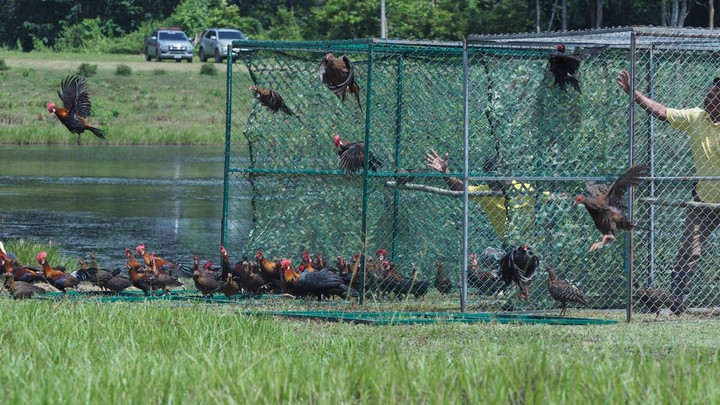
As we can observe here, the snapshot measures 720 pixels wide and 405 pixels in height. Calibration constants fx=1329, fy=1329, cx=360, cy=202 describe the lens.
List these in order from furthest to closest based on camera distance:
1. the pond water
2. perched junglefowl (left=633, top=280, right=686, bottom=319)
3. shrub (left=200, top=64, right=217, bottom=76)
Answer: shrub (left=200, top=64, right=217, bottom=76) → the pond water → perched junglefowl (left=633, top=280, right=686, bottom=319)

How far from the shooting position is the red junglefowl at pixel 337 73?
42.2 ft

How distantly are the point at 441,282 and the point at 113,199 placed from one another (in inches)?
664

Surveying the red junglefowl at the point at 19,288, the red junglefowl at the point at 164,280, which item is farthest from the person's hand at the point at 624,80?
the red junglefowl at the point at 19,288

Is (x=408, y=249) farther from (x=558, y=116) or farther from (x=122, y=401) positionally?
(x=122, y=401)

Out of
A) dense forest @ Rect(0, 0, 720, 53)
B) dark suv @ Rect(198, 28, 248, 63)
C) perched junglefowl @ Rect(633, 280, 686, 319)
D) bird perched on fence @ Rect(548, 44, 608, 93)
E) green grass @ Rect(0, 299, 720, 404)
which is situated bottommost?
perched junglefowl @ Rect(633, 280, 686, 319)

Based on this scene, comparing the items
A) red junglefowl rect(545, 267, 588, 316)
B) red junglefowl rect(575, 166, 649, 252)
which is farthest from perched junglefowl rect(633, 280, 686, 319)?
red junglefowl rect(575, 166, 649, 252)

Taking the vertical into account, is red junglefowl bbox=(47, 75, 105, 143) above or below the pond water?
above

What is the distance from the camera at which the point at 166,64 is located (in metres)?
63.0

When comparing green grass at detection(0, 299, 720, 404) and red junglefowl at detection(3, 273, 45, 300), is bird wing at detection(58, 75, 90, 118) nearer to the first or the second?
red junglefowl at detection(3, 273, 45, 300)

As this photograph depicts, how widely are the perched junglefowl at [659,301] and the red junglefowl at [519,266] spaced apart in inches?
42.6

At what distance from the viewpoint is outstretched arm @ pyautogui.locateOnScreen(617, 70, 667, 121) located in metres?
11.9

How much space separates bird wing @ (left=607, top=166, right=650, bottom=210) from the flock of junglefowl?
0.19 metres

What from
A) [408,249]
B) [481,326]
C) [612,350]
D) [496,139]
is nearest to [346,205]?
[408,249]

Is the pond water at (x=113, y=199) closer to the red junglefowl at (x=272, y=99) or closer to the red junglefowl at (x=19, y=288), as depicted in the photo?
the red junglefowl at (x=19, y=288)
